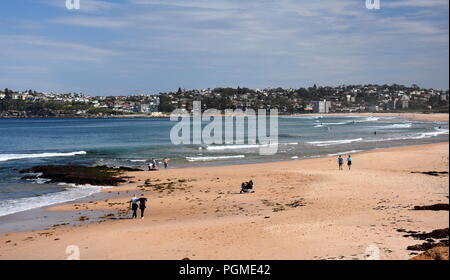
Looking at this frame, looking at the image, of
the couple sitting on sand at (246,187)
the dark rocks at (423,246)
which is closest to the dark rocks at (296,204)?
the couple sitting on sand at (246,187)

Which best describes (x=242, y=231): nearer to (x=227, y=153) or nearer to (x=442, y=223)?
(x=442, y=223)

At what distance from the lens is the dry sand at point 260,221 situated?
36.7ft

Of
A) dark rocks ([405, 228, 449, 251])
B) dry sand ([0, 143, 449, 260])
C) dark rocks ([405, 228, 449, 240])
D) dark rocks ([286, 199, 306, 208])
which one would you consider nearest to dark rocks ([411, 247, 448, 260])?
dry sand ([0, 143, 449, 260])

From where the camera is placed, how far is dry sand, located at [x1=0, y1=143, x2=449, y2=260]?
11195 millimetres

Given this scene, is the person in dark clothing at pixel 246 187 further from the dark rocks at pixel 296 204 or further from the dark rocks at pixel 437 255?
the dark rocks at pixel 437 255

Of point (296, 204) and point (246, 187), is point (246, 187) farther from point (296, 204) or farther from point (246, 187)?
point (296, 204)

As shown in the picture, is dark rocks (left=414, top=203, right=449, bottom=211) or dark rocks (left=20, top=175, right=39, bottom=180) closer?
dark rocks (left=414, top=203, right=449, bottom=211)

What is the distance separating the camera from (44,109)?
650 feet

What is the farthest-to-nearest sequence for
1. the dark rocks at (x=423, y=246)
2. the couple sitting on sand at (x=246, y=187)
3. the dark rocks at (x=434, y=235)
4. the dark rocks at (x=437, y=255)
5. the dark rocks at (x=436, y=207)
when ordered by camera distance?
the couple sitting on sand at (x=246, y=187)
the dark rocks at (x=436, y=207)
the dark rocks at (x=434, y=235)
the dark rocks at (x=423, y=246)
the dark rocks at (x=437, y=255)

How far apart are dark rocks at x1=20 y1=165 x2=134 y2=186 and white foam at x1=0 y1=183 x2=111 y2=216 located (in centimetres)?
105

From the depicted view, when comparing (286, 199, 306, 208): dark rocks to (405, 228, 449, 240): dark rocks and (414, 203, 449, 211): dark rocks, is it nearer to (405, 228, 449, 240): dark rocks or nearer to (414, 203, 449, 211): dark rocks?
(414, 203, 449, 211): dark rocks

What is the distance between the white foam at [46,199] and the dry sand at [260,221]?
142 centimetres
